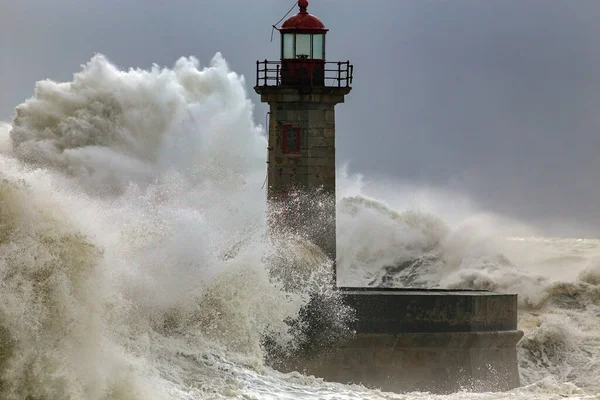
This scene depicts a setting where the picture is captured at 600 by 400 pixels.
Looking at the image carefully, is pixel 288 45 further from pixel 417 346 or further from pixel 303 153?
pixel 417 346

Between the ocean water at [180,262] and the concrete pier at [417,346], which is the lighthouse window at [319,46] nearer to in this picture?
the ocean water at [180,262]

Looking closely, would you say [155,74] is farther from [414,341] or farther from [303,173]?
[414,341]

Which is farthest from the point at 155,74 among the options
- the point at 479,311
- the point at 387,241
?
the point at 479,311

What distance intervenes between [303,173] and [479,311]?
3663 mm

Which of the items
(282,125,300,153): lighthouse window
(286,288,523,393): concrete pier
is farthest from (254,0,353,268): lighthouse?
(286,288,523,393): concrete pier

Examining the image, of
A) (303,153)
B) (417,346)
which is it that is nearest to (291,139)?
(303,153)

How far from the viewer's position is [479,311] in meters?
15.1

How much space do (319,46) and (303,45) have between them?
23 centimetres

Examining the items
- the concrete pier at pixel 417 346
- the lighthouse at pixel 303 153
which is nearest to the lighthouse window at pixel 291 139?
the lighthouse at pixel 303 153

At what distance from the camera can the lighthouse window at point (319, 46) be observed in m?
18.0

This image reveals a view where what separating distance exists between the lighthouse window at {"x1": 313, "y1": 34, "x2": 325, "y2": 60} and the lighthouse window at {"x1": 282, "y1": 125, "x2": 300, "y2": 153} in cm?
114

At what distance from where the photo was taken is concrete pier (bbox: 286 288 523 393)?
14.3 m

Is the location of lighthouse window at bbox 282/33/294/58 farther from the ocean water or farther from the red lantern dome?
the ocean water

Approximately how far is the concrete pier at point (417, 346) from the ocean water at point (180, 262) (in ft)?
2.19
